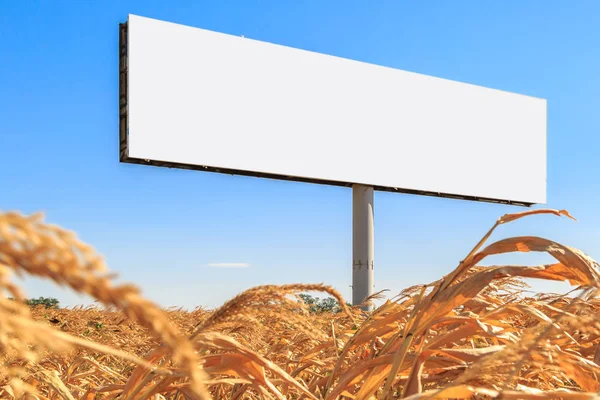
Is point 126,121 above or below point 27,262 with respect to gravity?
above

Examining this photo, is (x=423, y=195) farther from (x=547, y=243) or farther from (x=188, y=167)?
(x=547, y=243)

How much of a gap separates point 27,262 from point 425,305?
605mm

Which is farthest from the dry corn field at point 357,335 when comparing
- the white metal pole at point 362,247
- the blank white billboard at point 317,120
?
the white metal pole at point 362,247

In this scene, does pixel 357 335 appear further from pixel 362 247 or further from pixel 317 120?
pixel 362 247

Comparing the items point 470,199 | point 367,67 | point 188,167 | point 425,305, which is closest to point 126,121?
point 188,167

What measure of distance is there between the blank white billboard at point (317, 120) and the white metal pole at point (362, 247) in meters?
0.55

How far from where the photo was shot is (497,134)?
46.8 feet

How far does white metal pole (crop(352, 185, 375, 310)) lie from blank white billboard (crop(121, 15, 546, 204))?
553mm

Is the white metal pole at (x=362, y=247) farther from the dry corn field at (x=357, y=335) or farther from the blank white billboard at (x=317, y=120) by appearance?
the dry corn field at (x=357, y=335)

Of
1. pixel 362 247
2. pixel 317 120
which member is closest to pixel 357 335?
pixel 317 120

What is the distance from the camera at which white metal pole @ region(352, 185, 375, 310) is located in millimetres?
12023

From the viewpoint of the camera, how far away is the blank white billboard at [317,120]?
1006 centimetres

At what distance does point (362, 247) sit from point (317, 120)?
9.07 feet

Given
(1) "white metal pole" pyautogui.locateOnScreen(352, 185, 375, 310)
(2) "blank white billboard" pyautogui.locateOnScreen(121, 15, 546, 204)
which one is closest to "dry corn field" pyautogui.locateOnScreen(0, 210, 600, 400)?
(2) "blank white billboard" pyautogui.locateOnScreen(121, 15, 546, 204)
